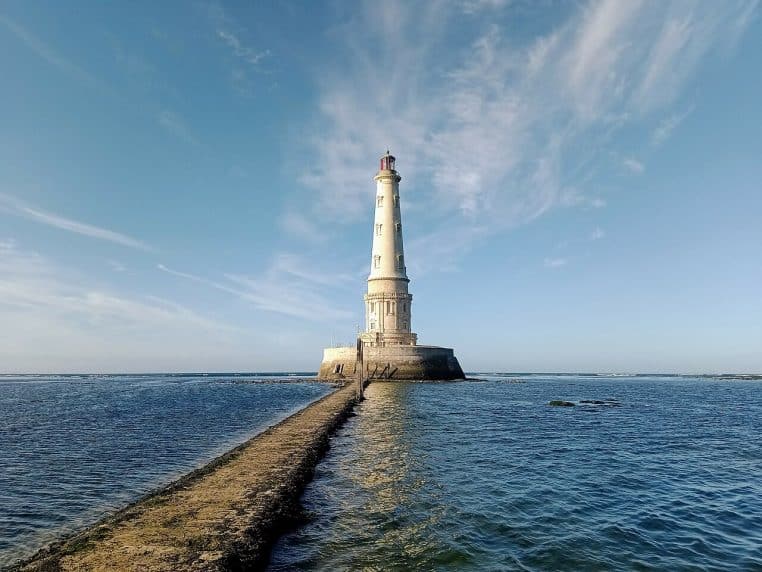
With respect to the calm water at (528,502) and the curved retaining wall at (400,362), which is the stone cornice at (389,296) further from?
the calm water at (528,502)

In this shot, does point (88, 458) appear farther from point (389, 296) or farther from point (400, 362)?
point (389, 296)

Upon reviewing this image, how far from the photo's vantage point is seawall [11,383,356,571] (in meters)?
8.23

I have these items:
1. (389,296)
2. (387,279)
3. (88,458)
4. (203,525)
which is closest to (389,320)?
(389,296)

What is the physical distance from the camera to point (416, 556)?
979 centimetres

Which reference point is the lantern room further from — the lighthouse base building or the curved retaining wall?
the curved retaining wall

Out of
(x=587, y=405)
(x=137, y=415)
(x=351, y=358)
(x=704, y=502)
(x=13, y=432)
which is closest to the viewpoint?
(x=704, y=502)

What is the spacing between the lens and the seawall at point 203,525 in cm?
823

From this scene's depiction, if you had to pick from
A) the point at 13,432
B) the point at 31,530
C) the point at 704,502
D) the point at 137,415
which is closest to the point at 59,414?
the point at 137,415

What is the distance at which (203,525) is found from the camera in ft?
32.6

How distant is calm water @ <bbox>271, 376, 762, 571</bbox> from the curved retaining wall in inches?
1735

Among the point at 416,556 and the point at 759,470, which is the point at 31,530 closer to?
the point at 416,556

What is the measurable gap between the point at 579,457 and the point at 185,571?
16591 millimetres

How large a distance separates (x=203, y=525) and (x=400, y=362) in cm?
6206

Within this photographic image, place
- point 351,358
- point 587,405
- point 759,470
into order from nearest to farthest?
point 759,470 → point 587,405 → point 351,358
